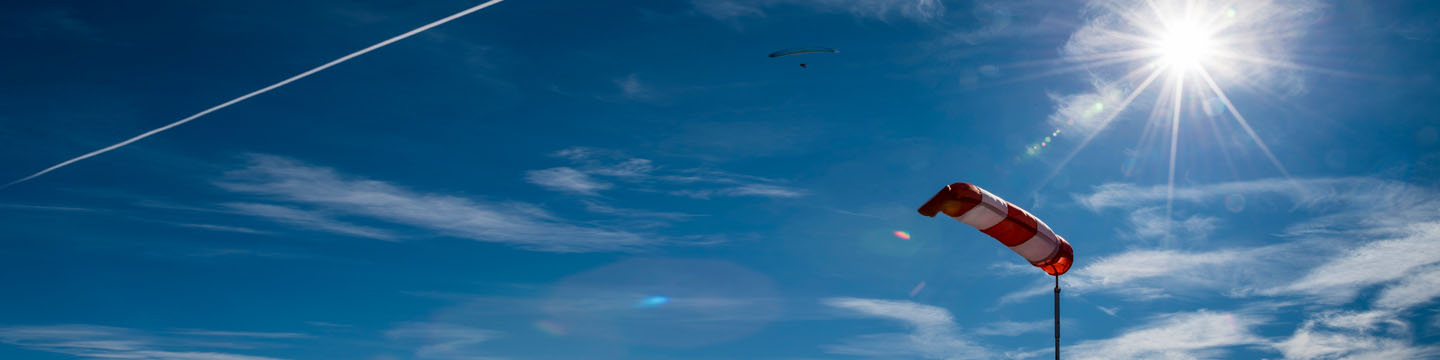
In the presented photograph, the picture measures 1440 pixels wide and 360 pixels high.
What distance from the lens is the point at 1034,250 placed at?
2628cm

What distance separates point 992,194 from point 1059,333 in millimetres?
4039

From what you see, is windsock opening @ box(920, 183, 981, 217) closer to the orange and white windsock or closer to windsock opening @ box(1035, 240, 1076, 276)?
the orange and white windsock

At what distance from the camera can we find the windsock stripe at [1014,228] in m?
25.3

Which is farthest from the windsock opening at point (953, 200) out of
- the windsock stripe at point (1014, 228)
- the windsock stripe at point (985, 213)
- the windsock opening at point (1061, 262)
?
the windsock opening at point (1061, 262)

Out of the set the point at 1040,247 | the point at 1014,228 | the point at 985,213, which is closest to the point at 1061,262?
the point at 1040,247

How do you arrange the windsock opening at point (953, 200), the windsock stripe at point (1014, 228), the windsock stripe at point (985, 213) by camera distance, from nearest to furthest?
1. the windsock opening at point (953, 200)
2. the windsock stripe at point (985, 213)
3. the windsock stripe at point (1014, 228)

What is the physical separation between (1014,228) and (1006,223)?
41 centimetres

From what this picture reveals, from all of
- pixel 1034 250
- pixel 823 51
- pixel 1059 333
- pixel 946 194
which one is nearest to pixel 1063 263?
pixel 1034 250

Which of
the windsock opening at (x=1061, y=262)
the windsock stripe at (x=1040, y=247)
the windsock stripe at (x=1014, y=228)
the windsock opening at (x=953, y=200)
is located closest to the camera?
the windsock opening at (x=953, y=200)

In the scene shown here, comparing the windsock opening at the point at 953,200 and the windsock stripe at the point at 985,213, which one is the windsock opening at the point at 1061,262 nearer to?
the windsock stripe at the point at 985,213

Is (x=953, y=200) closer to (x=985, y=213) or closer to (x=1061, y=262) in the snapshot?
(x=985, y=213)

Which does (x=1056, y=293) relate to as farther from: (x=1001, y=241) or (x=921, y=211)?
(x=921, y=211)

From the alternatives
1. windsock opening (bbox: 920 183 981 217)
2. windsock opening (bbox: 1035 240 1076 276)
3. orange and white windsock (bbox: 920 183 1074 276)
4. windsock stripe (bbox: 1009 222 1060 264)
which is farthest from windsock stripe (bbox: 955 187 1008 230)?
windsock opening (bbox: 1035 240 1076 276)

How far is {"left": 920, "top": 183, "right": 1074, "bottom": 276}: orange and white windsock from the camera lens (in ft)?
78.7
